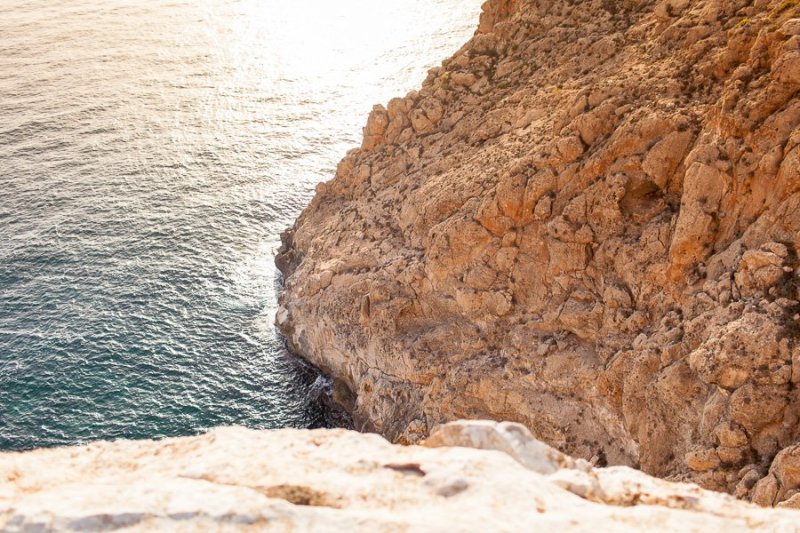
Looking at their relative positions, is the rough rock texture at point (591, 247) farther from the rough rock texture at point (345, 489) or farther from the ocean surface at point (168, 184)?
the rough rock texture at point (345, 489)

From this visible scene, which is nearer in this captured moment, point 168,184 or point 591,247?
point 591,247

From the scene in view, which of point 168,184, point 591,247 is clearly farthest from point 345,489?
point 168,184

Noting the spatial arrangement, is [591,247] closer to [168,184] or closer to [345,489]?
[345,489]

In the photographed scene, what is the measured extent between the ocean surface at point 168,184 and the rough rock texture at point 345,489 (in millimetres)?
36915

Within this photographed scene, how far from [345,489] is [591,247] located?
28723 mm

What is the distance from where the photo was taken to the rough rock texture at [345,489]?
11445 mm

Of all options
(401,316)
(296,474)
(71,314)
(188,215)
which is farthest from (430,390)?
(188,215)

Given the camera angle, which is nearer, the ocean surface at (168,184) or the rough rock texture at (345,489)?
the rough rock texture at (345,489)

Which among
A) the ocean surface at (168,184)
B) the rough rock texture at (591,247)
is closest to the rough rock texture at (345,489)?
the rough rock texture at (591,247)

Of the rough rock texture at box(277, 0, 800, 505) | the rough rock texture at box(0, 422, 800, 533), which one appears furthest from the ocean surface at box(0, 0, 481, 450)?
the rough rock texture at box(0, 422, 800, 533)

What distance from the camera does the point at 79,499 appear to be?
1187 centimetres

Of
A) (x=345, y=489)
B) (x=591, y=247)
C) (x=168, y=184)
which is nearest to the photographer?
(x=345, y=489)

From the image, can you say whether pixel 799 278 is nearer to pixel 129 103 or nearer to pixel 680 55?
pixel 680 55

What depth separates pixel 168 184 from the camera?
80.4 meters
